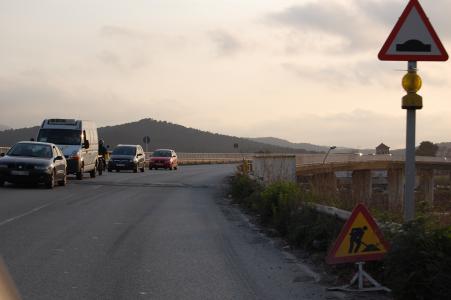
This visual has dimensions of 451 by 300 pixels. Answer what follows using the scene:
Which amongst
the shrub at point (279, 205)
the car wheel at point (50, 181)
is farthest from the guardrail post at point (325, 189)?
the car wheel at point (50, 181)

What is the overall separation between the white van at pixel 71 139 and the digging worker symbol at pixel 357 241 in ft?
71.9

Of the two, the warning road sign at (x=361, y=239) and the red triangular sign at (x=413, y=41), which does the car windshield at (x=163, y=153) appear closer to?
the warning road sign at (x=361, y=239)

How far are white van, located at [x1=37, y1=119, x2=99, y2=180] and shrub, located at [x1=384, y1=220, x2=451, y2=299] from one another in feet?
74.9

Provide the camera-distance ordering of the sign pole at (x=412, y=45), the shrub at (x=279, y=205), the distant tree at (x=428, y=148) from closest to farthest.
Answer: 1. the sign pole at (x=412, y=45)
2. the shrub at (x=279, y=205)
3. the distant tree at (x=428, y=148)

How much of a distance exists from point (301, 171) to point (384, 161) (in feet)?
80.1

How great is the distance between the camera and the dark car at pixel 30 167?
22.2m

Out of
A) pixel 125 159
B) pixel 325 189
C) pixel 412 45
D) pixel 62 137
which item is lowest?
pixel 325 189

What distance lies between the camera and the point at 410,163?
7160mm

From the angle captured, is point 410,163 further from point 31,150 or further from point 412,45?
point 31,150

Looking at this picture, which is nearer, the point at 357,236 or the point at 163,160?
the point at 357,236

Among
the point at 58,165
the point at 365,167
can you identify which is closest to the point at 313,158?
the point at 365,167

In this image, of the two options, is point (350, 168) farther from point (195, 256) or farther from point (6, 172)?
point (195, 256)

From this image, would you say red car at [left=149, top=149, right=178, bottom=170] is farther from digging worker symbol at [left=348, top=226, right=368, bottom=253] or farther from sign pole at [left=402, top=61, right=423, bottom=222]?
sign pole at [left=402, top=61, right=423, bottom=222]

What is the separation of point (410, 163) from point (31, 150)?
18.6 m
